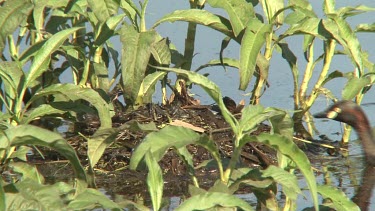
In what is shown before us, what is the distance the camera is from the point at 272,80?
25.7 feet

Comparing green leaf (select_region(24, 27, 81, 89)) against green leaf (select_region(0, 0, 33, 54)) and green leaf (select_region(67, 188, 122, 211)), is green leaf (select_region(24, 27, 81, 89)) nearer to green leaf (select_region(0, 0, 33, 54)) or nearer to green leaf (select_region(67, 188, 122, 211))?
green leaf (select_region(0, 0, 33, 54))

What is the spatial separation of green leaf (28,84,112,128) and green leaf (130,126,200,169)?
1294 mm

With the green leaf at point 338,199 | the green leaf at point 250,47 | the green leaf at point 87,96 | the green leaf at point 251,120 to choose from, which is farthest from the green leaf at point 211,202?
the green leaf at point 250,47

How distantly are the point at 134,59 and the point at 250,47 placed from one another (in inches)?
25.1

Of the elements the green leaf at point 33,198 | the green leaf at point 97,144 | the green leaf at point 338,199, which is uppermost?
the green leaf at point 33,198

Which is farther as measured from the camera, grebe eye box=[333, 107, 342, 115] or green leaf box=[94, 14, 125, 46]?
green leaf box=[94, 14, 125, 46]

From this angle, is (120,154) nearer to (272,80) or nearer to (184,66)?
(184,66)

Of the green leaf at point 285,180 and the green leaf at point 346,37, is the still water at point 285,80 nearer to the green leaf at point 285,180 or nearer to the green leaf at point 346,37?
the green leaf at point 346,37

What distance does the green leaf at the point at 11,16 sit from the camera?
546 cm

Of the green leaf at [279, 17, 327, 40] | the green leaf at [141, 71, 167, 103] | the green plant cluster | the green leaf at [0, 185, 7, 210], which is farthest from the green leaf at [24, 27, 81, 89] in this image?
the green leaf at [0, 185, 7, 210]

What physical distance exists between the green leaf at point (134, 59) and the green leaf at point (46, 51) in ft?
1.39

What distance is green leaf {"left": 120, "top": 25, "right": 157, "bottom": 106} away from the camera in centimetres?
580

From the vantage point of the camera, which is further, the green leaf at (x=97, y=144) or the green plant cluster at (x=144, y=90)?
the green leaf at (x=97, y=144)

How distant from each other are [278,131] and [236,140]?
29 cm
